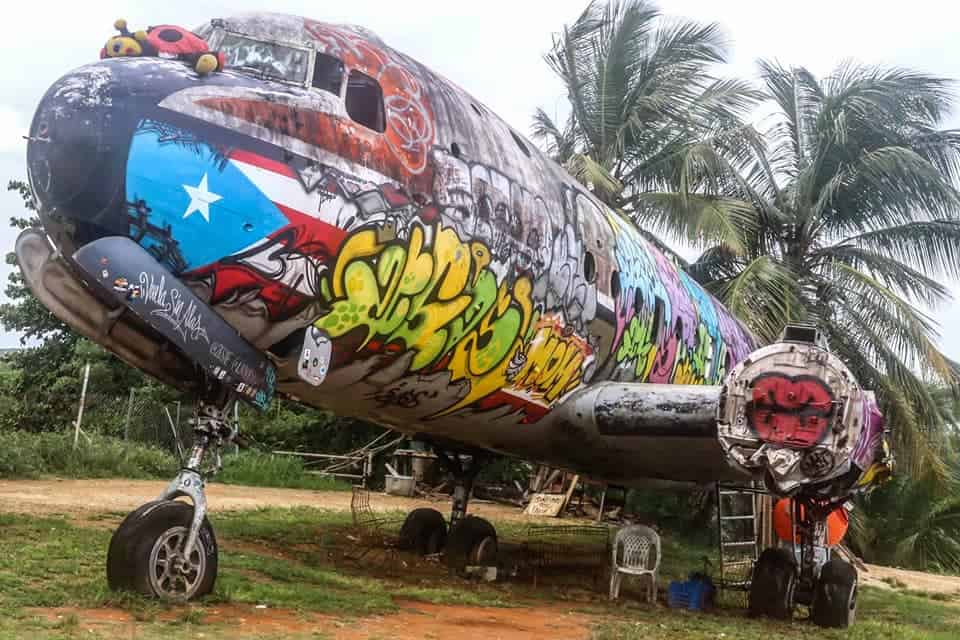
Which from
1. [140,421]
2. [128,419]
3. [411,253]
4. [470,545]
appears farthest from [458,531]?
[140,421]

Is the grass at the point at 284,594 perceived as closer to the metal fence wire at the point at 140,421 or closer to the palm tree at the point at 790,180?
the palm tree at the point at 790,180

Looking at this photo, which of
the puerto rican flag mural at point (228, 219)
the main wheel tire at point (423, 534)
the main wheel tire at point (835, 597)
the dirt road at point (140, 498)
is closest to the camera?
the puerto rican flag mural at point (228, 219)

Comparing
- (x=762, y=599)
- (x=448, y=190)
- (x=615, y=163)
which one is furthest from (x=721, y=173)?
(x=448, y=190)

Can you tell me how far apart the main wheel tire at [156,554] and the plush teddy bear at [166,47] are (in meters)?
2.91

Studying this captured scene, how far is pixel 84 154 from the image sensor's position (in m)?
5.97

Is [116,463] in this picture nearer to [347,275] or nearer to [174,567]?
[174,567]

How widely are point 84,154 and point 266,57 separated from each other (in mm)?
1631

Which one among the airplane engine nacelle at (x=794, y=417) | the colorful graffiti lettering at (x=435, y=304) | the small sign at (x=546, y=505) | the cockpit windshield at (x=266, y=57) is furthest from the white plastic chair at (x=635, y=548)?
the small sign at (x=546, y=505)

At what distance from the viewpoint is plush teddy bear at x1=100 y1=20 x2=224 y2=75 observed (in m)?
6.54

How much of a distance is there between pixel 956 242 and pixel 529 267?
18.3 metres

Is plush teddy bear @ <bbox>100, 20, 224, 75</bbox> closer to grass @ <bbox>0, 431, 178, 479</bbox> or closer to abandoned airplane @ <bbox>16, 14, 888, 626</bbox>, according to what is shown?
abandoned airplane @ <bbox>16, 14, 888, 626</bbox>

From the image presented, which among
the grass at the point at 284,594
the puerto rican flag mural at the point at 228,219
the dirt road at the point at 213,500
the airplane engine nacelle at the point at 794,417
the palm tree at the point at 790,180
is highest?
the palm tree at the point at 790,180

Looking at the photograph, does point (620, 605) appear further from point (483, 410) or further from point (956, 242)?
point (956, 242)

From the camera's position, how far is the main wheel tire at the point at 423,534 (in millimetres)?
13195
